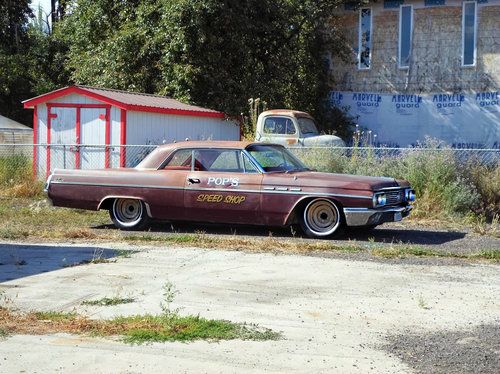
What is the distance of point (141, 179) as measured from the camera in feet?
41.1

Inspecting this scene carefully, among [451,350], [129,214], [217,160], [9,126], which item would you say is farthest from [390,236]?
[9,126]

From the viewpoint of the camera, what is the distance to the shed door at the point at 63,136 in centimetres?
1881

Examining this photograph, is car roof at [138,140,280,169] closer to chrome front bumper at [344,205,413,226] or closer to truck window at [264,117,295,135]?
chrome front bumper at [344,205,413,226]

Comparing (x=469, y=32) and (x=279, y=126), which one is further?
(x=469, y=32)

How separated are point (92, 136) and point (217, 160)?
6.99 meters

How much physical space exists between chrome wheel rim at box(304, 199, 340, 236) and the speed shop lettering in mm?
1018

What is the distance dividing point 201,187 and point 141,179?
1.04 meters

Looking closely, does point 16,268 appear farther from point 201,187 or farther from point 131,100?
point 131,100

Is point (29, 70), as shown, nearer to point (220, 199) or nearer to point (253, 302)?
point (220, 199)

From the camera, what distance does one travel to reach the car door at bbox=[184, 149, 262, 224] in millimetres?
11922

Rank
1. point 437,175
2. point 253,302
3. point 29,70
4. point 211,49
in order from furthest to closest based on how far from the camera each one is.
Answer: point 29,70 → point 211,49 → point 437,175 → point 253,302

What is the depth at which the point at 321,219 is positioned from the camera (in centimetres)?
1180

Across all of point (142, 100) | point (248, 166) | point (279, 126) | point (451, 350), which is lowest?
point (451, 350)

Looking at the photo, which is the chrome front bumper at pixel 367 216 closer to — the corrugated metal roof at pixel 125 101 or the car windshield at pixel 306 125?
the car windshield at pixel 306 125
